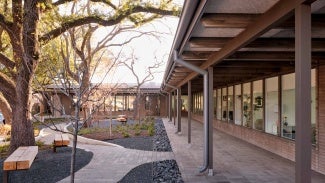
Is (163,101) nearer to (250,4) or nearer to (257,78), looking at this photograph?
(257,78)

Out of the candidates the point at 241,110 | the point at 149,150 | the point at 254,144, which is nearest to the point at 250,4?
the point at 149,150

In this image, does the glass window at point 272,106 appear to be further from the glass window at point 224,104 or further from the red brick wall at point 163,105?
the red brick wall at point 163,105

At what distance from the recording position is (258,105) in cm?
1152

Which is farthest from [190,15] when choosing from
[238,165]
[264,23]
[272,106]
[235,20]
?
[272,106]

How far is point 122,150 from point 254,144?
4615mm

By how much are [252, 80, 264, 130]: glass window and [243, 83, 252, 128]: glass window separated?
494mm

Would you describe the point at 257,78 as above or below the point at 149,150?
above

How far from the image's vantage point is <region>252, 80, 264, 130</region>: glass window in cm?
1111

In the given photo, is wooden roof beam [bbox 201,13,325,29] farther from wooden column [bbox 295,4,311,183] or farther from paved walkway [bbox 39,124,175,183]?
paved walkway [bbox 39,124,175,183]

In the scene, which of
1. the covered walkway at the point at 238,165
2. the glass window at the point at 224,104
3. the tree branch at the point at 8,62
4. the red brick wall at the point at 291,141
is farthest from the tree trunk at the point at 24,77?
the glass window at the point at 224,104

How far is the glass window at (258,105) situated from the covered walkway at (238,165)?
2.64 feet

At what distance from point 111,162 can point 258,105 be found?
558cm

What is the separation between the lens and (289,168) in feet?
25.7

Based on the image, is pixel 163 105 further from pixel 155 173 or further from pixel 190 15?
pixel 190 15
